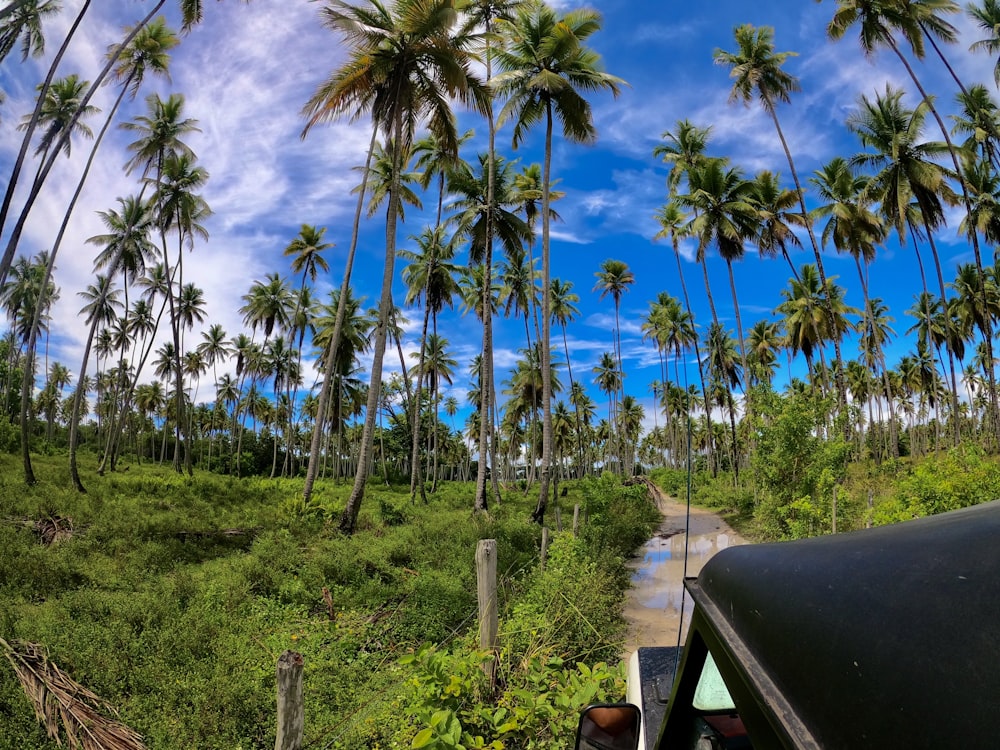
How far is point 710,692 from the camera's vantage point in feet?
5.76

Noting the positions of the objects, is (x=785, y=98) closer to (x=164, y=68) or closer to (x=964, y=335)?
(x=964, y=335)

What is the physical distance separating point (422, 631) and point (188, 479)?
1872cm

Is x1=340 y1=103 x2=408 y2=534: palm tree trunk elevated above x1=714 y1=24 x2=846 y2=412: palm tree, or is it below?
below

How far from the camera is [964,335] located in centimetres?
3669

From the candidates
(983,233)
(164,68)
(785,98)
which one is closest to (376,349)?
(164,68)

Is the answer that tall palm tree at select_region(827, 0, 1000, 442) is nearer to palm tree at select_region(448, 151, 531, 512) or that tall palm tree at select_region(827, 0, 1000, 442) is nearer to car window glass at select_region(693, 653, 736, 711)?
palm tree at select_region(448, 151, 531, 512)

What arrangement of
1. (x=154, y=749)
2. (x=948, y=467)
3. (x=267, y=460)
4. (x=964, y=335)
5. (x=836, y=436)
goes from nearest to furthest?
(x=154, y=749), (x=948, y=467), (x=836, y=436), (x=964, y=335), (x=267, y=460)

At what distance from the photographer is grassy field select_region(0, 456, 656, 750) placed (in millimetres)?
4629

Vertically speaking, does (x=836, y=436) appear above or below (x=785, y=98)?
below

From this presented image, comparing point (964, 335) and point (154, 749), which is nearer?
point (154, 749)

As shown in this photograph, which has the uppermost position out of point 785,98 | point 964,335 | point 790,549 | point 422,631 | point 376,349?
point 785,98

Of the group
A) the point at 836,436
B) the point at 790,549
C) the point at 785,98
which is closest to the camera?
the point at 790,549

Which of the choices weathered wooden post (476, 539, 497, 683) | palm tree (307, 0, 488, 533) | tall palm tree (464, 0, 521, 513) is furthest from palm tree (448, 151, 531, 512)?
weathered wooden post (476, 539, 497, 683)

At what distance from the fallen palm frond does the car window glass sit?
4577mm
